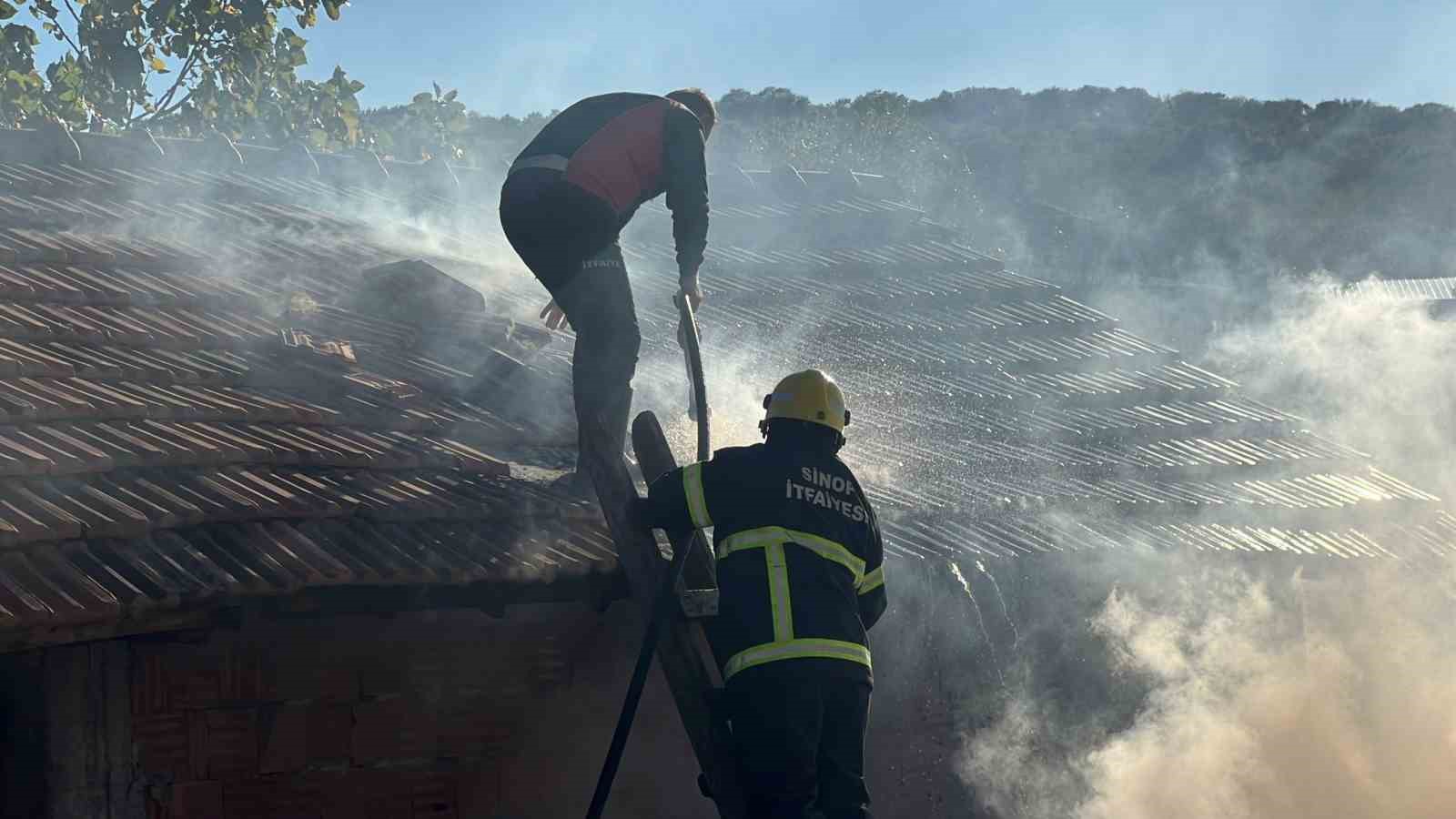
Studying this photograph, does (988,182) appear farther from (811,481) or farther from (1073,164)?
(811,481)

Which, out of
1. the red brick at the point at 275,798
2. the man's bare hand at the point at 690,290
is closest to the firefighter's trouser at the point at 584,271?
the man's bare hand at the point at 690,290

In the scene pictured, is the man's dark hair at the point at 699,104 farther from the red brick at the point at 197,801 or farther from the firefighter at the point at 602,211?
the red brick at the point at 197,801

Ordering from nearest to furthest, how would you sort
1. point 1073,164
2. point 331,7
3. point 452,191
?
1. point 452,191
2. point 331,7
3. point 1073,164

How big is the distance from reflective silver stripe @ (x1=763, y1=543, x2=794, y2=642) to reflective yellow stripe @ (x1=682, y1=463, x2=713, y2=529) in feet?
0.72

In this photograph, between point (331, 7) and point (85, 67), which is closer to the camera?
point (331, 7)

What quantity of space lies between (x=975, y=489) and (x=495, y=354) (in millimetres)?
2622

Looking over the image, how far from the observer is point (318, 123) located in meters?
29.8

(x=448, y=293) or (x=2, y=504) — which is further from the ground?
(x=448, y=293)

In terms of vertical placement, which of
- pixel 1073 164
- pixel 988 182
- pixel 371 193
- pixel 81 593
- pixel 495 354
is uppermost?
pixel 1073 164

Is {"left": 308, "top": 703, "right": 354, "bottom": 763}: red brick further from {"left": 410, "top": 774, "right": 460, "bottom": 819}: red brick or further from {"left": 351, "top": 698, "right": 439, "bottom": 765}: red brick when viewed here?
{"left": 410, "top": 774, "right": 460, "bottom": 819}: red brick

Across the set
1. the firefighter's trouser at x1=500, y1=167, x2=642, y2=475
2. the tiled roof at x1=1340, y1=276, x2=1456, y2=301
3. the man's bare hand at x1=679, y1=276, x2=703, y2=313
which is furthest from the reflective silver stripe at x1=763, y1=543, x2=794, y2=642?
the tiled roof at x1=1340, y1=276, x2=1456, y2=301

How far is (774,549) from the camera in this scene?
503 centimetres

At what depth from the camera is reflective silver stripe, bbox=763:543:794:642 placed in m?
4.94

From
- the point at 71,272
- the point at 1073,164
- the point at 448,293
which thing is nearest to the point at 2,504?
the point at 71,272
